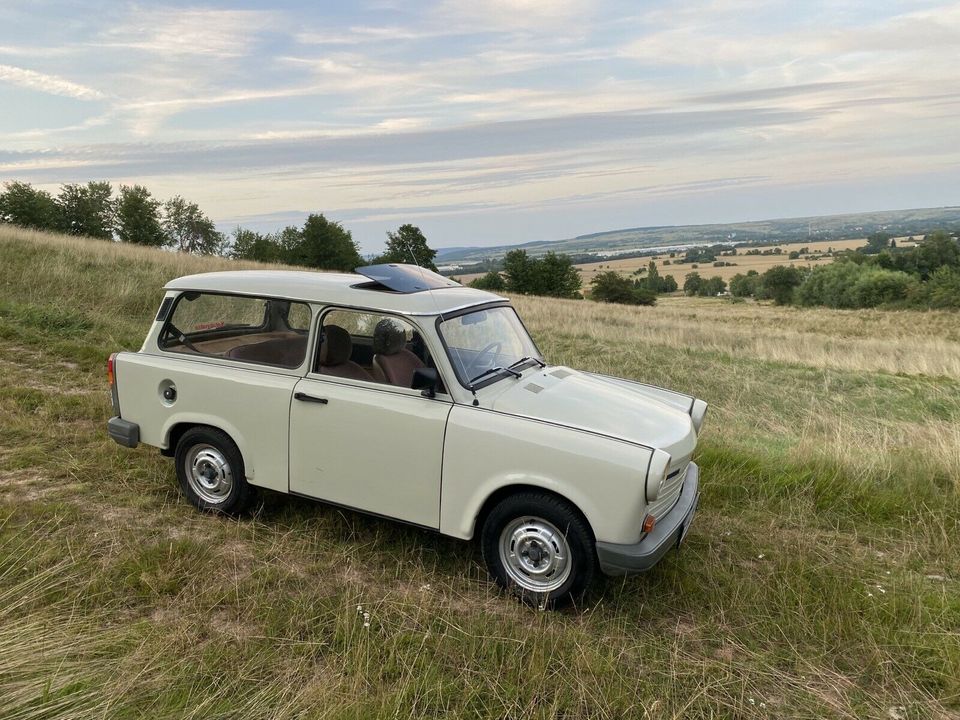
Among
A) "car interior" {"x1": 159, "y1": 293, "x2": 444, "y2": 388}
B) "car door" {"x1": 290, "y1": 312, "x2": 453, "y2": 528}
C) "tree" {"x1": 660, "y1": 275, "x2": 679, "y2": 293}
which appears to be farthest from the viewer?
"tree" {"x1": 660, "y1": 275, "x2": 679, "y2": 293}

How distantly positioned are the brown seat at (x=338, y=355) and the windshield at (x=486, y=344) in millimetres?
646

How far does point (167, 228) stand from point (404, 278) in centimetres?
7263

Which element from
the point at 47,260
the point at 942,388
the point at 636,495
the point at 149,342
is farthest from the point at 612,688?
the point at 47,260

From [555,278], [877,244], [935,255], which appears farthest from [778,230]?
[555,278]

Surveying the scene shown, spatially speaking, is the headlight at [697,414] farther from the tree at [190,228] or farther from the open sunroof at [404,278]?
the tree at [190,228]

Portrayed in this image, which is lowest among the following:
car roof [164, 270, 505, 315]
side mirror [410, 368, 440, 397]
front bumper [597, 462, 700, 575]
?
front bumper [597, 462, 700, 575]

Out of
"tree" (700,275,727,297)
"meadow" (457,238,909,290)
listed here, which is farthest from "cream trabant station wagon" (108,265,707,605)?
"tree" (700,275,727,297)

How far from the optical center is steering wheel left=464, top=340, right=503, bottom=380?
390 centimetres

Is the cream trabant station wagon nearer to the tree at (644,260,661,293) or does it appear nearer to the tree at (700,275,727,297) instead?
the tree at (644,260,661,293)

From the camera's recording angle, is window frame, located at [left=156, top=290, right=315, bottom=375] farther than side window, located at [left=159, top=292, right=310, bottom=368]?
No

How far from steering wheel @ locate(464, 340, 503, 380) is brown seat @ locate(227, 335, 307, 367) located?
119cm

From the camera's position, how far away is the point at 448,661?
3.04m

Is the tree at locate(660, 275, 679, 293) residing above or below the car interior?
below

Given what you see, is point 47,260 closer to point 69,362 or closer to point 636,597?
point 69,362
